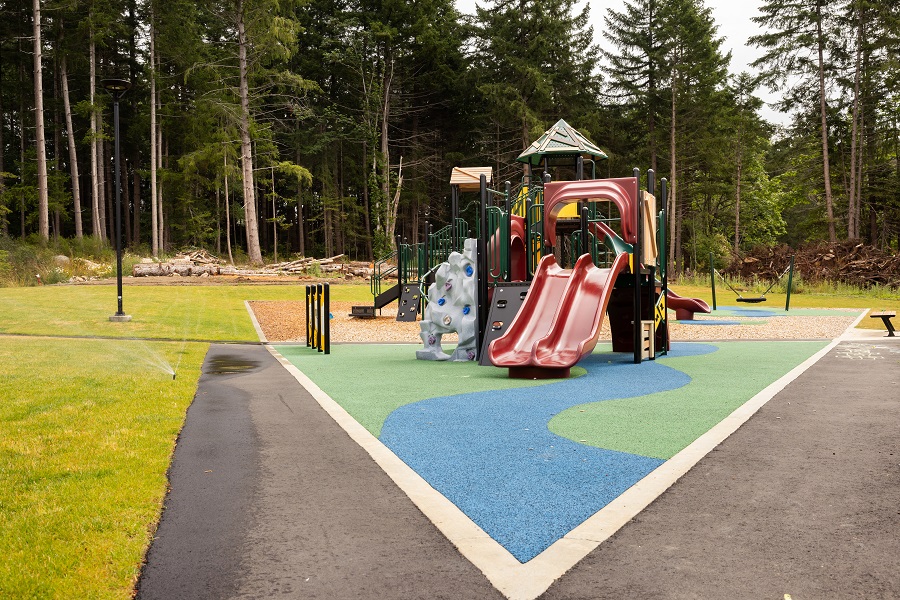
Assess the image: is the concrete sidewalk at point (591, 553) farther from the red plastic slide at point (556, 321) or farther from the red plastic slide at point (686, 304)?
the red plastic slide at point (686, 304)

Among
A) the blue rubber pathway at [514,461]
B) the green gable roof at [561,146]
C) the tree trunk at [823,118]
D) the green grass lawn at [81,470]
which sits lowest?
the blue rubber pathway at [514,461]

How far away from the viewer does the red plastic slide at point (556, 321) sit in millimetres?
8844

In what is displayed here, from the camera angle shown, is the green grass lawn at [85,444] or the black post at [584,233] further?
the black post at [584,233]

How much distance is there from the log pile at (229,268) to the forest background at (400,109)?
7.57 ft

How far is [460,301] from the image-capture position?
11.3 m

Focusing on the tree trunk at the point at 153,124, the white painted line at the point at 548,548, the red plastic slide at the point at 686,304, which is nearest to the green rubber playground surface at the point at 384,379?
the white painted line at the point at 548,548

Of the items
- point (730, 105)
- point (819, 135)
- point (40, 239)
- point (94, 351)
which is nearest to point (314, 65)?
point (40, 239)

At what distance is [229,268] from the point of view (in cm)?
2983

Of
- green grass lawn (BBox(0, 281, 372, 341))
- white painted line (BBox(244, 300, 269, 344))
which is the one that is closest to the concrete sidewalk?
white painted line (BBox(244, 300, 269, 344))

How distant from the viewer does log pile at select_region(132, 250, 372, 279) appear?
2697 centimetres

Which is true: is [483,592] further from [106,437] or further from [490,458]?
[106,437]

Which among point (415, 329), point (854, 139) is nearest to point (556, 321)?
point (415, 329)

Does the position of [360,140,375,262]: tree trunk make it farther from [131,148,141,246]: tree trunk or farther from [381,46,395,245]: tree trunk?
[131,148,141,246]: tree trunk

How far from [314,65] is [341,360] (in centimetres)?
3888
